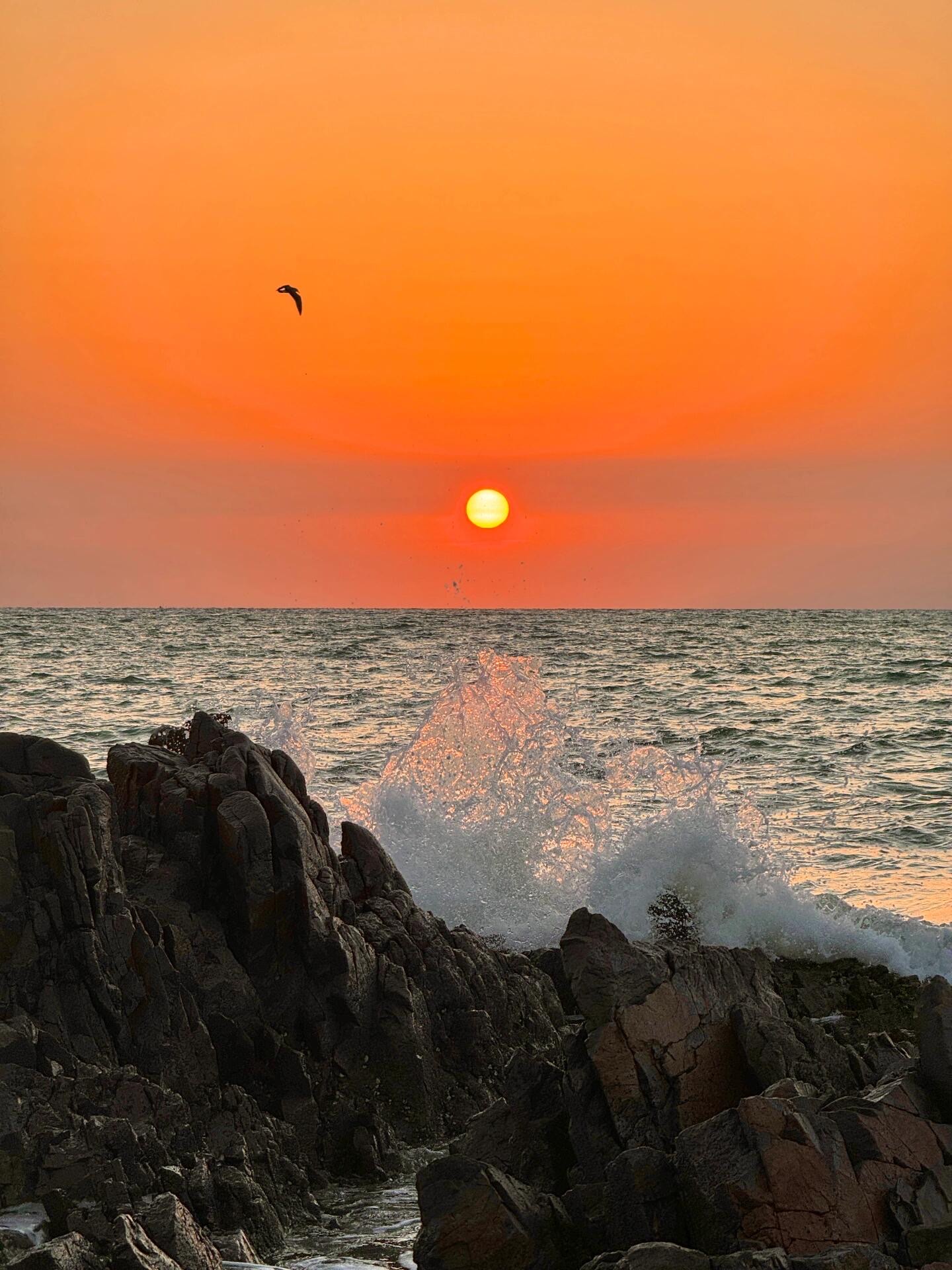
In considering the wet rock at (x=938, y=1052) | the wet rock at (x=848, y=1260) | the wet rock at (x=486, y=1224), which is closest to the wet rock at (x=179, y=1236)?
the wet rock at (x=486, y=1224)

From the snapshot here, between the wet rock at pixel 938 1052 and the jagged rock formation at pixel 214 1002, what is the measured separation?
11.2ft

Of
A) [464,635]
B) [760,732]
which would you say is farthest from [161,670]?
[464,635]

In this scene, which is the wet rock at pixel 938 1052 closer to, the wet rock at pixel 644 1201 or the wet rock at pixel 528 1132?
the wet rock at pixel 644 1201

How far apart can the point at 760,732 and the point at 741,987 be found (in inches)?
928

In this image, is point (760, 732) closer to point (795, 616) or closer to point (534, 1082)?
point (534, 1082)

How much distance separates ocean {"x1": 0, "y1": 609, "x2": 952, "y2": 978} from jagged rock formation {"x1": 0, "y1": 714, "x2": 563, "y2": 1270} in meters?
3.38

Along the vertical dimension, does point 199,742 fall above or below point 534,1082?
above

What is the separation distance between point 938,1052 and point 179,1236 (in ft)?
12.4

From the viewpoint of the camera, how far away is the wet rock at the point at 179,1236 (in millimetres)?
5797

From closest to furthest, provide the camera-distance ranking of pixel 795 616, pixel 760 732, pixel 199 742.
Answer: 1. pixel 199 742
2. pixel 760 732
3. pixel 795 616

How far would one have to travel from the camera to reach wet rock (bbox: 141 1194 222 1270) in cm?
580

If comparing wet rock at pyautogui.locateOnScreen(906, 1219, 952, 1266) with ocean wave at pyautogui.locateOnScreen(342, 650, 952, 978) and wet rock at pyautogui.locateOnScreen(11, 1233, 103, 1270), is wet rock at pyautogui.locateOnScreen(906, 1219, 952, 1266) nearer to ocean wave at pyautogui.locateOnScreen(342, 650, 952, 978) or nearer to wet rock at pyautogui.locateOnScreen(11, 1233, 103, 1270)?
wet rock at pyautogui.locateOnScreen(11, 1233, 103, 1270)

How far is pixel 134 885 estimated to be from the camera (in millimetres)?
9484

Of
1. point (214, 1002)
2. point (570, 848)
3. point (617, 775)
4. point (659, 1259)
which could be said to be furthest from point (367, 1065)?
point (617, 775)
